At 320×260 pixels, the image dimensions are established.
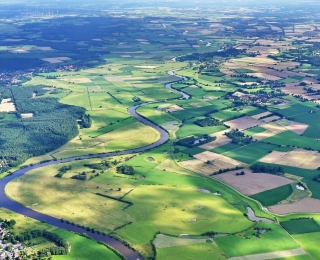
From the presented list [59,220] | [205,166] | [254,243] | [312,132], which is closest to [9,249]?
[59,220]

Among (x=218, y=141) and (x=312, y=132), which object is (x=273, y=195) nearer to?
(x=218, y=141)

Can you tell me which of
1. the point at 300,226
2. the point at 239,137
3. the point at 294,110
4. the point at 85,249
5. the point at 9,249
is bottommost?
the point at 9,249

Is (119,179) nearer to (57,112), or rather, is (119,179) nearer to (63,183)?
(63,183)

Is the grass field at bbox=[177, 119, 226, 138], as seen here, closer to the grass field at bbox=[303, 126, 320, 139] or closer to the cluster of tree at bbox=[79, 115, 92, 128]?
the grass field at bbox=[303, 126, 320, 139]

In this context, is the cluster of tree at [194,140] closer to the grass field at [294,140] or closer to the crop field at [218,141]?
the crop field at [218,141]

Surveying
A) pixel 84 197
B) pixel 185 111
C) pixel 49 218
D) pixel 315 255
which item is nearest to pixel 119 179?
pixel 84 197

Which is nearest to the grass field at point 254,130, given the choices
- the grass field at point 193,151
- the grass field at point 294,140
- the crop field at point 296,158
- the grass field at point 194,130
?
the grass field at point 294,140

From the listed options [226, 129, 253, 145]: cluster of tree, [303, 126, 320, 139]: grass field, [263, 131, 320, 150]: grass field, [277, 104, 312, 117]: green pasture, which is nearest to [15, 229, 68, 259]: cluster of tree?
[226, 129, 253, 145]: cluster of tree
